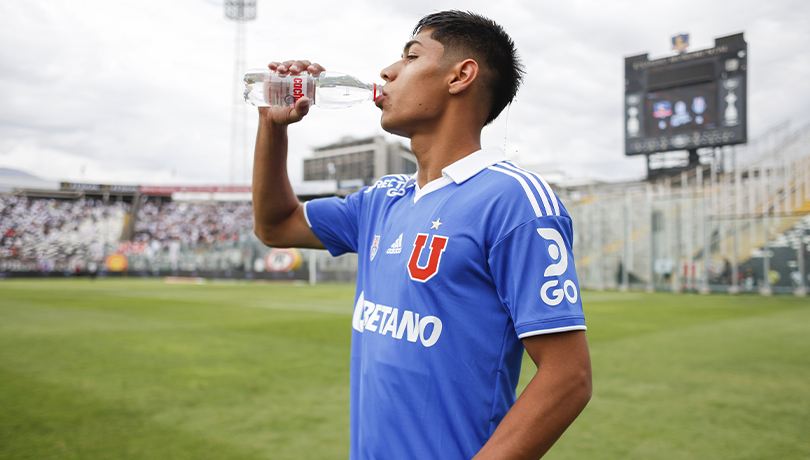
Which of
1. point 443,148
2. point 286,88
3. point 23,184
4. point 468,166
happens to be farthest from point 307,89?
point 23,184

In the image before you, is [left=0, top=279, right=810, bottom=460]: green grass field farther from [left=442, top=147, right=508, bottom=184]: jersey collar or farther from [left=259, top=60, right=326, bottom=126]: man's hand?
[left=442, top=147, right=508, bottom=184]: jersey collar

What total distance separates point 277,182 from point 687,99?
2386cm

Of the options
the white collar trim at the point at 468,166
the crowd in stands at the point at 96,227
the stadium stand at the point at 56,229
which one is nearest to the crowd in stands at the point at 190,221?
the crowd in stands at the point at 96,227

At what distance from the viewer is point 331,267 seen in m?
29.5

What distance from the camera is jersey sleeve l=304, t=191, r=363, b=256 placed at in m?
1.96

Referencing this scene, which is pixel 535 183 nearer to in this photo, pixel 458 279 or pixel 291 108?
pixel 458 279

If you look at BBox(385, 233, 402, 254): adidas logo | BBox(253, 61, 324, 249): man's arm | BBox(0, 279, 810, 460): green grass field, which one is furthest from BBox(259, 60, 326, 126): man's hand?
BBox(0, 279, 810, 460): green grass field

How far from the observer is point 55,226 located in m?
38.2

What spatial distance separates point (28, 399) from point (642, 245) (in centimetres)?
2358

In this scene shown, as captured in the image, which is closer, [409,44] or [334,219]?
[409,44]

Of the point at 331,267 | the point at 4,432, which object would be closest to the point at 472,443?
the point at 4,432

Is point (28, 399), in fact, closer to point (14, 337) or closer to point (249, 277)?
point (14, 337)

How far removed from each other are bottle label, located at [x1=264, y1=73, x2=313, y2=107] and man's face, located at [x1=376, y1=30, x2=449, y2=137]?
0.35 metres

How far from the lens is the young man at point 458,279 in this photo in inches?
41.4
